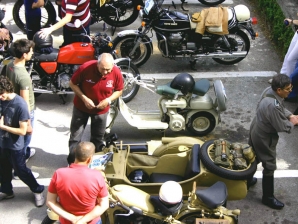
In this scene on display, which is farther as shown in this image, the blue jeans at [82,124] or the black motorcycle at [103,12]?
the black motorcycle at [103,12]

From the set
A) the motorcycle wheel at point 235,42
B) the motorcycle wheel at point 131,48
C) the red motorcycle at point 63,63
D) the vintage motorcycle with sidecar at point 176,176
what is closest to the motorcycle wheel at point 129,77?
the red motorcycle at point 63,63

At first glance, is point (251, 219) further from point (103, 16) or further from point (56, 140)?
point (103, 16)

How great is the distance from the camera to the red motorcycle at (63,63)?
6723mm

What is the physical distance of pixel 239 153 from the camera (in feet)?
16.4

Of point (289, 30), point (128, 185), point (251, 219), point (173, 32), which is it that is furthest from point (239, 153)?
point (289, 30)

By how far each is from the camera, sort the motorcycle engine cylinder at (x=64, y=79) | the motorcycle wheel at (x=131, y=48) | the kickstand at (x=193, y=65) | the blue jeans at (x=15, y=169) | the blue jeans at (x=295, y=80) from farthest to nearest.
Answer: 1. the kickstand at (x=193, y=65)
2. the motorcycle wheel at (x=131, y=48)
3. the blue jeans at (x=295, y=80)
4. the motorcycle engine cylinder at (x=64, y=79)
5. the blue jeans at (x=15, y=169)

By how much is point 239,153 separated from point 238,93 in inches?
105

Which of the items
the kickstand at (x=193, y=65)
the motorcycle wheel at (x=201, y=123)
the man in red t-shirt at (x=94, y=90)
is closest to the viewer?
the man in red t-shirt at (x=94, y=90)

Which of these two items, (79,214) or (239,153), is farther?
(239,153)

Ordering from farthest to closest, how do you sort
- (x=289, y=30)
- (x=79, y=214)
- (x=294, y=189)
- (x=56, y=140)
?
(x=289, y=30) → (x=56, y=140) → (x=294, y=189) → (x=79, y=214)

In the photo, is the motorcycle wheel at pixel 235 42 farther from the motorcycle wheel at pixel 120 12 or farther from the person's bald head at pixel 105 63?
the person's bald head at pixel 105 63

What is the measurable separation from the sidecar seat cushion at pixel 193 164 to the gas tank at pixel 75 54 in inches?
94.2

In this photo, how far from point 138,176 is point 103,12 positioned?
4628mm

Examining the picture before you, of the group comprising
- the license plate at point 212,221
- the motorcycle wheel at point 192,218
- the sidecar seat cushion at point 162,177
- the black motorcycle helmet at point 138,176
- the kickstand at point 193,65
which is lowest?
the motorcycle wheel at point 192,218
